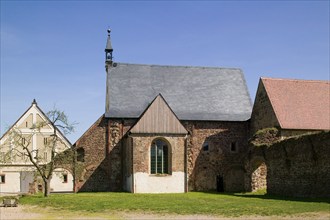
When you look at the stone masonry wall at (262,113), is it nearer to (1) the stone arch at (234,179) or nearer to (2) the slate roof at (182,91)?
(2) the slate roof at (182,91)

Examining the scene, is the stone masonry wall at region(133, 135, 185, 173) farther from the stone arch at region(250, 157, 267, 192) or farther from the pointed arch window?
the stone arch at region(250, 157, 267, 192)

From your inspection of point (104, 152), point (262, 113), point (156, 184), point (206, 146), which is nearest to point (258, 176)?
point (262, 113)

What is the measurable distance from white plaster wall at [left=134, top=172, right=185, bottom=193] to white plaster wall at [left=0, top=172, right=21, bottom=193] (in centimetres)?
1899

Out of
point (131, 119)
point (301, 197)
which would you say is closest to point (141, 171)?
point (131, 119)

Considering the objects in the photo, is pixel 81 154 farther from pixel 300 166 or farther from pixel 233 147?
pixel 300 166

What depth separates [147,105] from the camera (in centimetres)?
4169

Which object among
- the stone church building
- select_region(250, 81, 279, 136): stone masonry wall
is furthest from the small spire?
select_region(250, 81, 279, 136): stone masonry wall

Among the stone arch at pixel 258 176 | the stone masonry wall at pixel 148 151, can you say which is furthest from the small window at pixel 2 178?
the stone arch at pixel 258 176

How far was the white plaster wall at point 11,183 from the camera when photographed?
1957 inches

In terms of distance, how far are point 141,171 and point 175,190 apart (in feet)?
Result: 9.64

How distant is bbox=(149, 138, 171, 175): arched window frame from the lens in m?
37.3

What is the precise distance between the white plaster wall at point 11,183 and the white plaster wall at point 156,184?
62.3ft

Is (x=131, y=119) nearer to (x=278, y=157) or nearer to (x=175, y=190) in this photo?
(x=175, y=190)

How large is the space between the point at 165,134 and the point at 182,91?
7461mm
